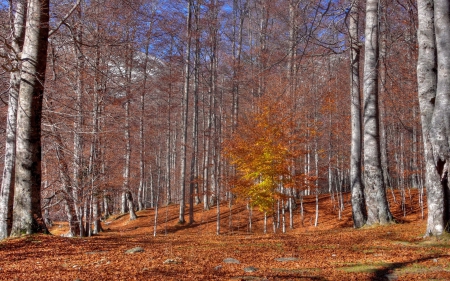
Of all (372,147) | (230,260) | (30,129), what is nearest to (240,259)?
(230,260)

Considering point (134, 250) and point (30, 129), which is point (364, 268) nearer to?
point (134, 250)

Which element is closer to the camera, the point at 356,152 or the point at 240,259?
the point at 240,259

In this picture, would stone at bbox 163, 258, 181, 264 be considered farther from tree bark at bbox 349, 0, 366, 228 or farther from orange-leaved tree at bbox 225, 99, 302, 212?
orange-leaved tree at bbox 225, 99, 302, 212

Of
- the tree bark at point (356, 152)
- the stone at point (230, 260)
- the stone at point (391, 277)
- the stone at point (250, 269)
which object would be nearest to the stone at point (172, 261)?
the stone at point (230, 260)

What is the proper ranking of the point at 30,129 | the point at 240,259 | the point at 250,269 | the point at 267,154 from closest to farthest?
the point at 250,269 → the point at 240,259 → the point at 30,129 → the point at 267,154

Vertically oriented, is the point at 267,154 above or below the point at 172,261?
above

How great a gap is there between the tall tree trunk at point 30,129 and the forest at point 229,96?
0.8 inches

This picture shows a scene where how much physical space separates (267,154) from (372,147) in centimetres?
479

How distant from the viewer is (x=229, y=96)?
30250 mm

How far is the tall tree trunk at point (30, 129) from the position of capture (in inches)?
258

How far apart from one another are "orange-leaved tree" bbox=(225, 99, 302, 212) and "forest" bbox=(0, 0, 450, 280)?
0.17ft

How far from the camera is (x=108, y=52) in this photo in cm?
1304

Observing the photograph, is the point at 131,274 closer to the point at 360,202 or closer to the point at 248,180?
the point at 360,202

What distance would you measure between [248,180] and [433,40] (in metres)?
9.45
